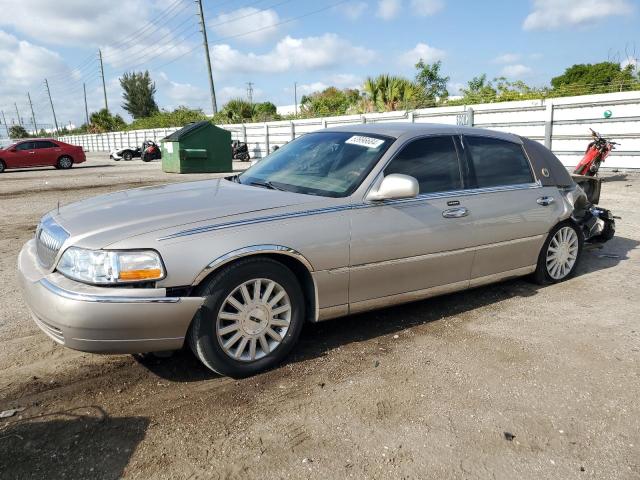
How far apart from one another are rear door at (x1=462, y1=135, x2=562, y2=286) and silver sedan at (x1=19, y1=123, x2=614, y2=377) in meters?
0.01

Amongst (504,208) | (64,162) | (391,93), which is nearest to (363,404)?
(504,208)

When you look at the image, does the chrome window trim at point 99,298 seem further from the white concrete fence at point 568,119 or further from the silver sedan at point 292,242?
the white concrete fence at point 568,119

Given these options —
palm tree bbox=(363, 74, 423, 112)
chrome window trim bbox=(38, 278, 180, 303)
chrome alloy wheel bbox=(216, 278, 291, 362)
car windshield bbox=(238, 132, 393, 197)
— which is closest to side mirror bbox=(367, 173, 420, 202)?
car windshield bbox=(238, 132, 393, 197)

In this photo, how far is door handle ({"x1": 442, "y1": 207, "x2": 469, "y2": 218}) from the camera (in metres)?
3.99

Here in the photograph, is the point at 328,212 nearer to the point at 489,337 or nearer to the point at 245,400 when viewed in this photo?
the point at 245,400

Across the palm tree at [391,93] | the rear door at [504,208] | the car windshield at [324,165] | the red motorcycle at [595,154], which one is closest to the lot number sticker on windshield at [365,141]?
the car windshield at [324,165]

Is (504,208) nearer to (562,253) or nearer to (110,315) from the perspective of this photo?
(562,253)

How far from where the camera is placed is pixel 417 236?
3801mm

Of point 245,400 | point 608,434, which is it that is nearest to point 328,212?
point 245,400

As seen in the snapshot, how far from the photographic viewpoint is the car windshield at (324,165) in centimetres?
376

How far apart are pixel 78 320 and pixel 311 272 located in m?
1.39

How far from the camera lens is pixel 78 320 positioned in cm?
276

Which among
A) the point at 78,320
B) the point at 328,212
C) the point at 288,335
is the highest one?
the point at 328,212

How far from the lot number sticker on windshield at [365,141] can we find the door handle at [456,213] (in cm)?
74
